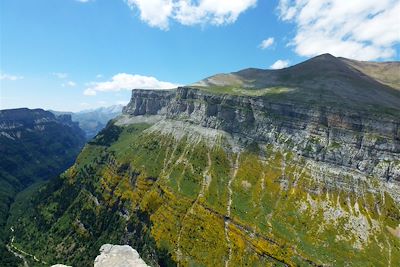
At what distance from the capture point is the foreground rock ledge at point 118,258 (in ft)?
348

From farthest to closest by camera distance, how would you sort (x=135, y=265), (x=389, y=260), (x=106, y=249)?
(x=389, y=260) → (x=106, y=249) → (x=135, y=265)

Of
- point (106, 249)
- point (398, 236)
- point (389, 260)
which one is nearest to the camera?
point (106, 249)

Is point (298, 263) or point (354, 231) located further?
point (354, 231)

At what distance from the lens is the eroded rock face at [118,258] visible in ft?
348

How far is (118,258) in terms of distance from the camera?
110m

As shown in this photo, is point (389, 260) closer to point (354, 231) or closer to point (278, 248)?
point (354, 231)

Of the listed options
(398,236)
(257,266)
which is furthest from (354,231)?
(257,266)

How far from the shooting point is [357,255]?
185625mm

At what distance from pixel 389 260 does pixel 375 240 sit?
13.6m

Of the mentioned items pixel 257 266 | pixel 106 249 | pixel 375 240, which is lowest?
pixel 257 266

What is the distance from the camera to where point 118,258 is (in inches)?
4345

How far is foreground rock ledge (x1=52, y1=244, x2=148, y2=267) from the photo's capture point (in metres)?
106

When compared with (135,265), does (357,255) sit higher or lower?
lower

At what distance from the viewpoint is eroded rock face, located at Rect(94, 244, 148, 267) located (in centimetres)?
10606
